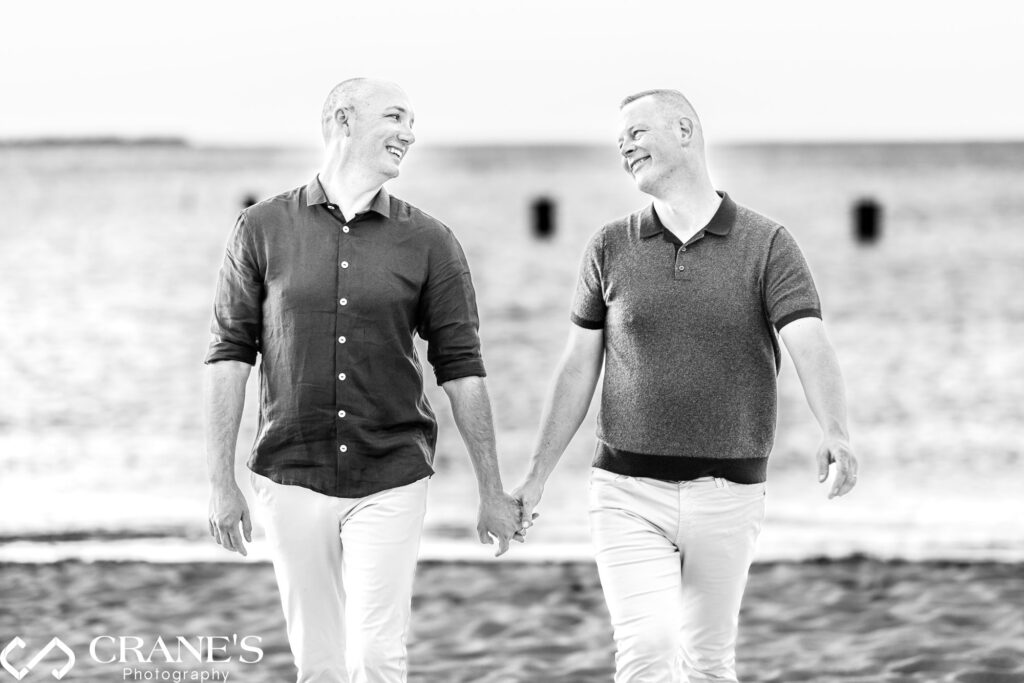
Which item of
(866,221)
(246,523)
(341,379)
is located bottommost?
(246,523)

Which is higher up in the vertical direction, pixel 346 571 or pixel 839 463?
pixel 839 463

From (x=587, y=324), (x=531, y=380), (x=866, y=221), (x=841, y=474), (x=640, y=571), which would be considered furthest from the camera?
(x=866, y=221)

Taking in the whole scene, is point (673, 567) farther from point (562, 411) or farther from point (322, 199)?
point (322, 199)

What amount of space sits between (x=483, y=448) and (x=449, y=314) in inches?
15.0

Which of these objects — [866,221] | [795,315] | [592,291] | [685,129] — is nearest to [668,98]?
[685,129]

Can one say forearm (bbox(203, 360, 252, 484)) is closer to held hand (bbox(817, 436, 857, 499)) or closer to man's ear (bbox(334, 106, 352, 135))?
man's ear (bbox(334, 106, 352, 135))

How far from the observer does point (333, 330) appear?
3.51m

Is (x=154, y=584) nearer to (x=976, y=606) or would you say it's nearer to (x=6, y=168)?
(x=976, y=606)

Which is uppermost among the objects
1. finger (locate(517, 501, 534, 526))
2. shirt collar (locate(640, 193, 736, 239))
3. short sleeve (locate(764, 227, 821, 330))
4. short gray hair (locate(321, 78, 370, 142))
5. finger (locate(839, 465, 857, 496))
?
short gray hair (locate(321, 78, 370, 142))

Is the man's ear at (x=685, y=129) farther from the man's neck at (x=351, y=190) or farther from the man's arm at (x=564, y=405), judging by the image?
the man's neck at (x=351, y=190)

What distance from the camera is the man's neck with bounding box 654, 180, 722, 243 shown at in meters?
3.66

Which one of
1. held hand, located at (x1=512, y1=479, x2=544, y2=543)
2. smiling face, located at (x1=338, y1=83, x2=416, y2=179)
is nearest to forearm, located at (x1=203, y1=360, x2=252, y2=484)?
smiling face, located at (x1=338, y1=83, x2=416, y2=179)

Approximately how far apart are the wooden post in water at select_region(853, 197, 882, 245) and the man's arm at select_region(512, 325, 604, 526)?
123 feet

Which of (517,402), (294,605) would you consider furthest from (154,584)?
(517,402)
